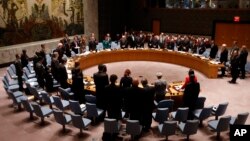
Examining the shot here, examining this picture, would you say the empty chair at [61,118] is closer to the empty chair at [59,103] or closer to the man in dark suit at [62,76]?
the empty chair at [59,103]

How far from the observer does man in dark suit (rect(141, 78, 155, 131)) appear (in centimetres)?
740

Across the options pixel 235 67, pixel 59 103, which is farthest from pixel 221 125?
pixel 235 67

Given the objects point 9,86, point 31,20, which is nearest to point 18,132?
point 9,86

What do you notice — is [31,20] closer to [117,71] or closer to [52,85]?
[117,71]

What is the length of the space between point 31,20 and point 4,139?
11120 millimetres

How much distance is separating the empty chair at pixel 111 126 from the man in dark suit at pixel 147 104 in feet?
2.73

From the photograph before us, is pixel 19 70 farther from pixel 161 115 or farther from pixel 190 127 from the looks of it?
pixel 190 127

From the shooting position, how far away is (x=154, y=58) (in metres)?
17.7

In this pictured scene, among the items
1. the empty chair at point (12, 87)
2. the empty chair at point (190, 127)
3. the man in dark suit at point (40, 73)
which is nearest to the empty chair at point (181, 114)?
the empty chair at point (190, 127)

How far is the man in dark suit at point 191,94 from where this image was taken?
7965 mm

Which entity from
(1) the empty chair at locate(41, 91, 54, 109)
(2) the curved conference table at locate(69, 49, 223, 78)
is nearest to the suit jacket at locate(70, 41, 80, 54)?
(2) the curved conference table at locate(69, 49, 223, 78)

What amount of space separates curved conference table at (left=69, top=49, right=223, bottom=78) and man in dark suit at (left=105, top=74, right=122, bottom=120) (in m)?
6.93

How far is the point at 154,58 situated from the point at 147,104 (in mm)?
10316

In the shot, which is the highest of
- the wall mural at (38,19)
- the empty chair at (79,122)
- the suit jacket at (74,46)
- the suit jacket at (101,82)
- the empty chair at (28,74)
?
the wall mural at (38,19)
